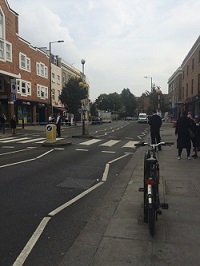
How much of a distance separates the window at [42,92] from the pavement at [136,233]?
38.1 m

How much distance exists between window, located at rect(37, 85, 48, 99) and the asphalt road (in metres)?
32.8

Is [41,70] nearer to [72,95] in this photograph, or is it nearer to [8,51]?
[72,95]

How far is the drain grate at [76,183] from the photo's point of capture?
7.34 metres

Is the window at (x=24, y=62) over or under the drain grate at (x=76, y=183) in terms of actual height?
over

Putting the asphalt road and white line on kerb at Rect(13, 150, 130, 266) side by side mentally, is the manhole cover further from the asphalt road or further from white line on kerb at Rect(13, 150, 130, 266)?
white line on kerb at Rect(13, 150, 130, 266)

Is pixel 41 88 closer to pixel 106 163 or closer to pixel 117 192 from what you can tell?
pixel 106 163

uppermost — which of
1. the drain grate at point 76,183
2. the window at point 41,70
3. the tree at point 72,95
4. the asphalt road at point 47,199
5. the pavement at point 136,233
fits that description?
the window at point 41,70

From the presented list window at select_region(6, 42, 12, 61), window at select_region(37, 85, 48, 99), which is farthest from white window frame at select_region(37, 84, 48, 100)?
window at select_region(6, 42, 12, 61)

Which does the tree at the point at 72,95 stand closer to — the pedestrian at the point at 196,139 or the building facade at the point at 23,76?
the building facade at the point at 23,76

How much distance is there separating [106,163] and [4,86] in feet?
86.6

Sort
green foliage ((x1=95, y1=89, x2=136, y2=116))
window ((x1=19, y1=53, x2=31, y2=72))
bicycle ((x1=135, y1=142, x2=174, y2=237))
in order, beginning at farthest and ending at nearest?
green foliage ((x1=95, y1=89, x2=136, y2=116)) → window ((x1=19, y1=53, x2=31, y2=72)) → bicycle ((x1=135, y1=142, x2=174, y2=237))

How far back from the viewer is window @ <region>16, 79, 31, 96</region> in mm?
37588

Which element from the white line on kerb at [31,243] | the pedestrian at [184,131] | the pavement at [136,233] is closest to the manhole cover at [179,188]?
the pavement at [136,233]

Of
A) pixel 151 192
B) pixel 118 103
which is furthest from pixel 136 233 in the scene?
pixel 118 103
